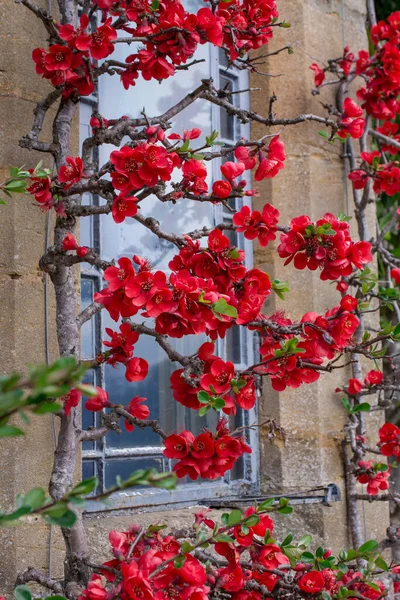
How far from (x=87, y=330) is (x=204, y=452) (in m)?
0.88

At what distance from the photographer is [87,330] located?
233cm

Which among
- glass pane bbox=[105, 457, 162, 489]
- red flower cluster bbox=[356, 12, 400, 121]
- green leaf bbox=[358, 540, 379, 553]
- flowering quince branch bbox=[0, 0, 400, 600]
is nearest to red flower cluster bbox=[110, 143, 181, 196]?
flowering quince branch bbox=[0, 0, 400, 600]

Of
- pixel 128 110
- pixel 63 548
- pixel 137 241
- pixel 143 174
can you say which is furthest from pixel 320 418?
pixel 143 174

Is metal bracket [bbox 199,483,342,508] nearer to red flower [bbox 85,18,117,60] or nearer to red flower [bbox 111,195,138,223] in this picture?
red flower [bbox 111,195,138,223]

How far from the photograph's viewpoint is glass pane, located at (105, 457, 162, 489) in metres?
2.31

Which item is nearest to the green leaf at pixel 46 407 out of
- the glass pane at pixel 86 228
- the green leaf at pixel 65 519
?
the green leaf at pixel 65 519

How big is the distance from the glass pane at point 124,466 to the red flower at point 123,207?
0.96 metres

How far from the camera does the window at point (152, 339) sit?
2.33 meters

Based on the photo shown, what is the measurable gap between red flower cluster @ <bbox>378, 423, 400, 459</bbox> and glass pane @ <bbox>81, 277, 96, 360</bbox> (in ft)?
3.31

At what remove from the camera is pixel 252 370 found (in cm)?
166

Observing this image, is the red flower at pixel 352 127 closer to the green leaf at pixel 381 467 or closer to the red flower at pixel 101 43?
the red flower at pixel 101 43

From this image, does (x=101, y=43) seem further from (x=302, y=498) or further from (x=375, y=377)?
(x=302, y=498)

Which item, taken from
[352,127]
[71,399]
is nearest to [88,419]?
[71,399]

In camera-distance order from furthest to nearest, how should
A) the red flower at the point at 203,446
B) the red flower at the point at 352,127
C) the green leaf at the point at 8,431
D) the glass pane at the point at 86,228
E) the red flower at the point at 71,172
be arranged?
the glass pane at the point at 86,228
the red flower at the point at 352,127
the red flower at the point at 71,172
the red flower at the point at 203,446
the green leaf at the point at 8,431
